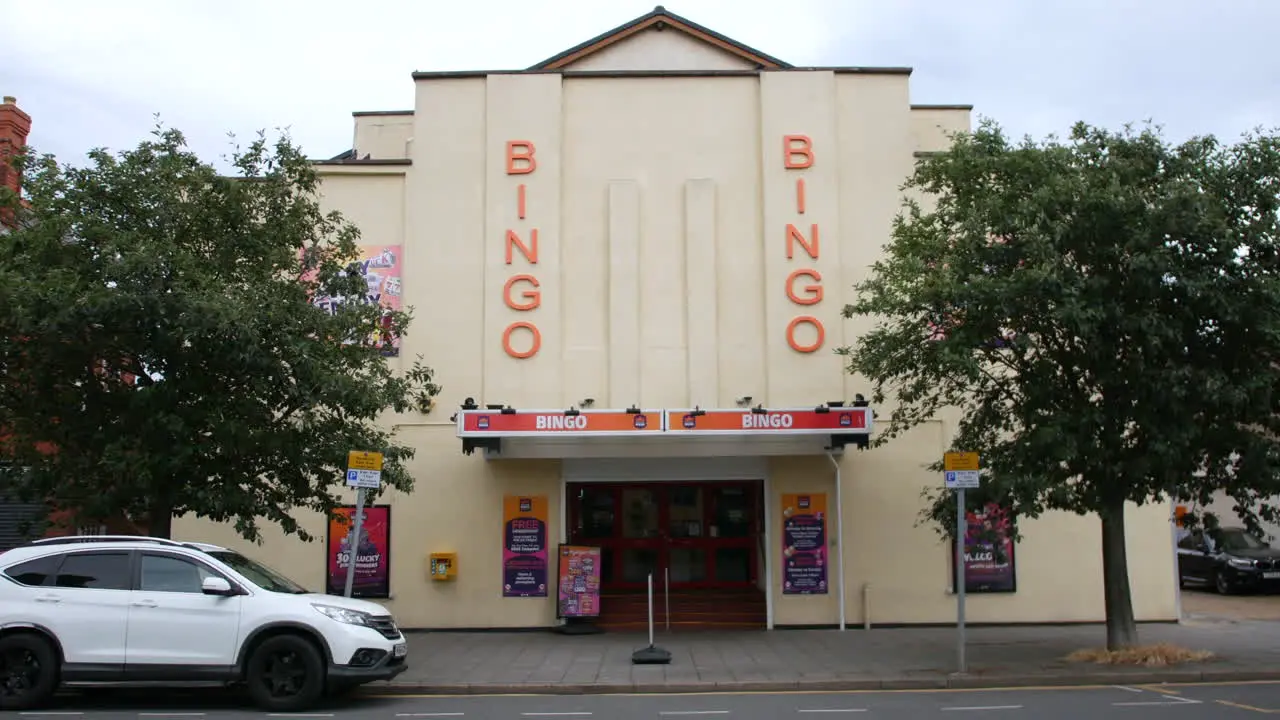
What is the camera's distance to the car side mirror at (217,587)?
11266mm

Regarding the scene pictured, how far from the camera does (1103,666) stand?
45.5 ft

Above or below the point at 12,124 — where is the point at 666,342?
below

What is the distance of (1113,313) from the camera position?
13375 millimetres

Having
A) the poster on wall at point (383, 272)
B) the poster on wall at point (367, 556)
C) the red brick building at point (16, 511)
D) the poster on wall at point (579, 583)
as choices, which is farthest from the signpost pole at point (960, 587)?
the red brick building at point (16, 511)

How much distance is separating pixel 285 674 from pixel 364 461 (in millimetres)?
2915

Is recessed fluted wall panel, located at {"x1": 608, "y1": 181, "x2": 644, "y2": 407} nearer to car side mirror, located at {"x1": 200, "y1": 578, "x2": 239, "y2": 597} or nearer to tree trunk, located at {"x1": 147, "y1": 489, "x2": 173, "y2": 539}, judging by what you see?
tree trunk, located at {"x1": 147, "y1": 489, "x2": 173, "y2": 539}

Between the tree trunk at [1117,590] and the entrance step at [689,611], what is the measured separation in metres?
6.02

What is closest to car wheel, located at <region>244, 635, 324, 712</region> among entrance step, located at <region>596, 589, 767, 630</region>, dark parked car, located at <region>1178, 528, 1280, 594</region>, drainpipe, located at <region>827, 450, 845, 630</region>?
entrance step, located at <region>596, 589, 767, 630</region>

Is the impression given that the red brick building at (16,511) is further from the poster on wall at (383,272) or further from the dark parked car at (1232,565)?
the dark parked car at (1232,565)

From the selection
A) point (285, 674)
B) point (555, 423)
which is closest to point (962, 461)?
point (555, 423)

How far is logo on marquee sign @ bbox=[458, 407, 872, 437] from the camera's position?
16953mm

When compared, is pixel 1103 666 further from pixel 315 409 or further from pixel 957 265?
pixel 315 409

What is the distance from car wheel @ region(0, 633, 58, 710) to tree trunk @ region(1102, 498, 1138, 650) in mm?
13113

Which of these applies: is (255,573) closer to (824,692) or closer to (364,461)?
(364,461)
